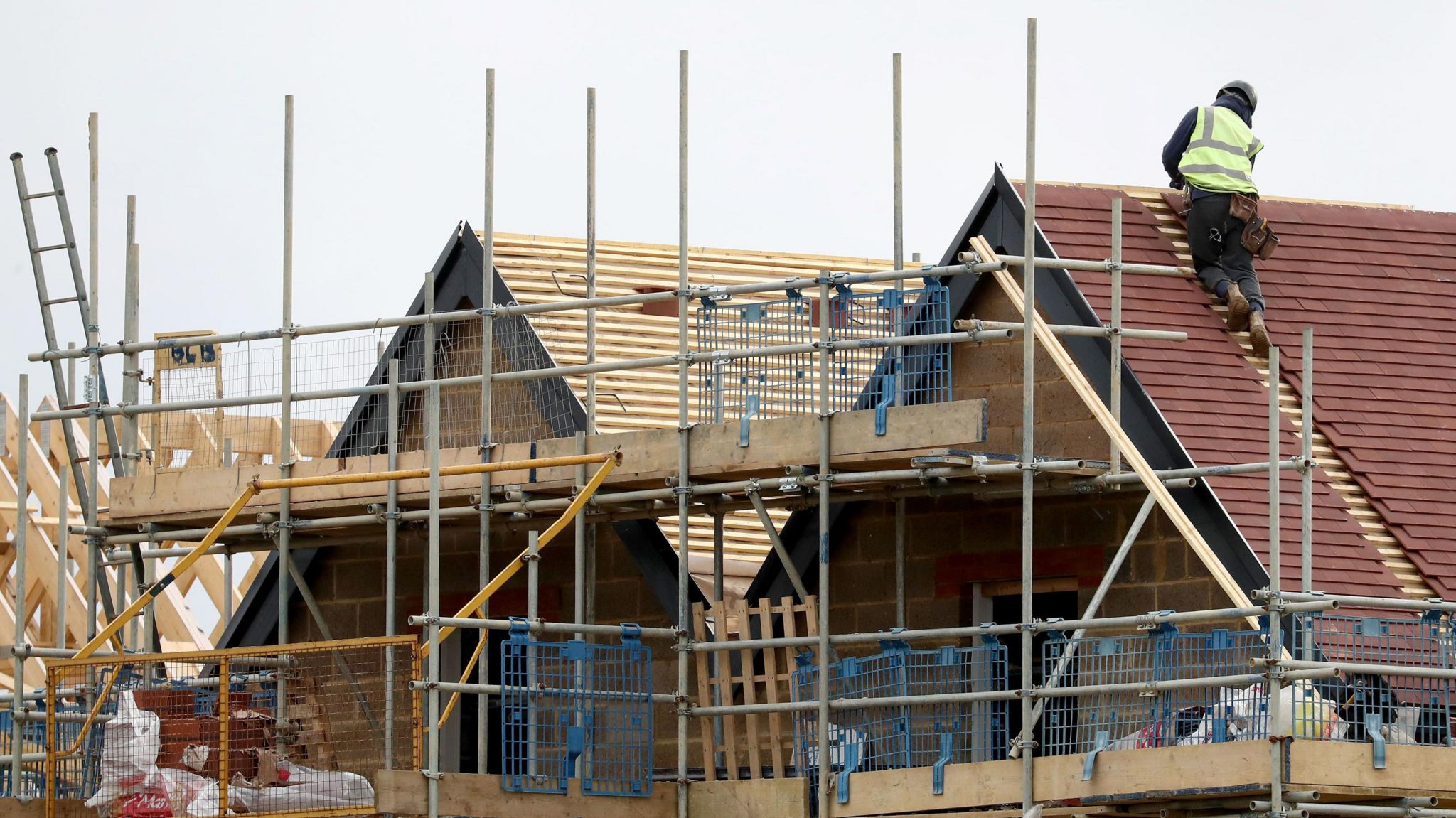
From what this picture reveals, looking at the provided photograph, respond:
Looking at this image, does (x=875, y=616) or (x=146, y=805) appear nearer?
(x=146, y=805)

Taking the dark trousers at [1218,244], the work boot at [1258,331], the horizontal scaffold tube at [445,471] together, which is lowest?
the horizontal scaffold tube at [445,471]

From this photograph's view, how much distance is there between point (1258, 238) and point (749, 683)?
4966mm

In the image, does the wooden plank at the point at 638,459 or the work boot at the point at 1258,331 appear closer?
the wooden plank at the point at 638,459

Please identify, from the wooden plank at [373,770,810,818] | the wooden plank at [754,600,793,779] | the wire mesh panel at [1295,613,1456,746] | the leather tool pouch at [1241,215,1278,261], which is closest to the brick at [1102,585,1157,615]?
the wire mesh panel at [1295,613,1456,746]

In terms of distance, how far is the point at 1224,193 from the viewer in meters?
20.9

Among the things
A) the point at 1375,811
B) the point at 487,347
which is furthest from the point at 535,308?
the point at 1375,811

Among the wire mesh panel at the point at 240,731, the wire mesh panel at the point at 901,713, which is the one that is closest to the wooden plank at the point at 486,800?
the wire mesh panel at the point at 240,731

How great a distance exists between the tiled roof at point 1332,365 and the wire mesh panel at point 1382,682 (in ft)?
1.99

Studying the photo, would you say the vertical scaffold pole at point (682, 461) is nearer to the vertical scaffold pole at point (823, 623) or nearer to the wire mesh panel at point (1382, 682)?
the vertical scaffold pole at point (823, 623)

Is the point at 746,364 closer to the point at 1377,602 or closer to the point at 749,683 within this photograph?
the point at 749,683

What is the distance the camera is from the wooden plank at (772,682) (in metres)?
19.8

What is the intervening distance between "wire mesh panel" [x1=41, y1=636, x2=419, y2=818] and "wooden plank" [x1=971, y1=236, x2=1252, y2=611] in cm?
475

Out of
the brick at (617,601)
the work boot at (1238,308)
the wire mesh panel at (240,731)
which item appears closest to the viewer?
the wire mesh panel at (240,731)

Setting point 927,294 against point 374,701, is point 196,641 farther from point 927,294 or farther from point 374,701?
point 927,294
